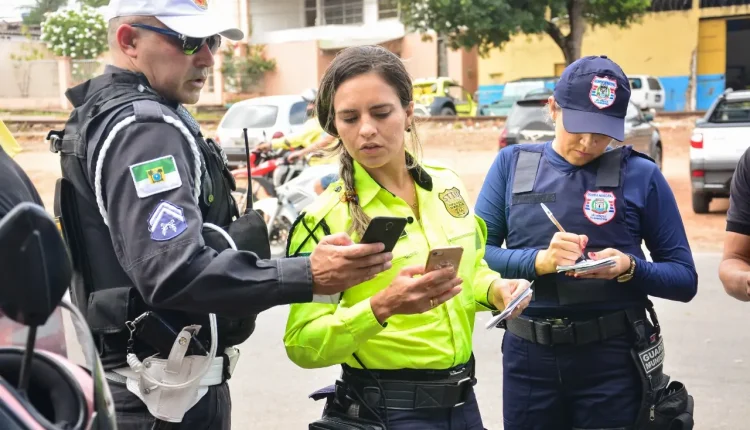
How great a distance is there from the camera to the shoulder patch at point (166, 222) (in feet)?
6.13

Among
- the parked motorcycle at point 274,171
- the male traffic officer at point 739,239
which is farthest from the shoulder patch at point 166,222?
the parked motorcycle at point 274,171

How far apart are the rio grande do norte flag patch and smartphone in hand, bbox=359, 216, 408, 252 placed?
441mm

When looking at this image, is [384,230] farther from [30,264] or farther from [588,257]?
[588,257]

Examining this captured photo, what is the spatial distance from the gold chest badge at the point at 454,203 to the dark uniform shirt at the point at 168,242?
0.66 meters

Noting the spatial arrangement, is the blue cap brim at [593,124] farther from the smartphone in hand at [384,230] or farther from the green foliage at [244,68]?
the green foliage at [244,68]

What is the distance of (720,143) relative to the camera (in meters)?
11.1

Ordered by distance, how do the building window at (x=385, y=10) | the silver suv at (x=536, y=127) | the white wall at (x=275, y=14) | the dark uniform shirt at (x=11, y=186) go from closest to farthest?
the dark uniform shirt at (x=11, y=186) < the silver suv at (x=536, y=127) < the building window at (x=385, y=10) < the white wall at (x=275, y=14)

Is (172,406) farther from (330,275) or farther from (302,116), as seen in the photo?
(302,116)

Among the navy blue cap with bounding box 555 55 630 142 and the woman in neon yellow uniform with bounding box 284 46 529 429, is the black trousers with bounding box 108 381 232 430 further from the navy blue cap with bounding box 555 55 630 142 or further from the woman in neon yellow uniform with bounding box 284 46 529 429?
the navy blue cap with bounding box 555 55 630 142

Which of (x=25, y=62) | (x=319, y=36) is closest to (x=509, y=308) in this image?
(x=25, y=62)

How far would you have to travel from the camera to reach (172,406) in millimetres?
2117

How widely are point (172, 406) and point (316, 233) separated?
1.85 ft

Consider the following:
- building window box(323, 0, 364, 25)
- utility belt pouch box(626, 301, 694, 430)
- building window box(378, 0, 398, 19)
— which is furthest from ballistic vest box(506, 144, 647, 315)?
building window box(323, 0, 364, 25)

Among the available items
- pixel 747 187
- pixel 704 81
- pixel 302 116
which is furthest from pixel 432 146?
pixel 747 187
